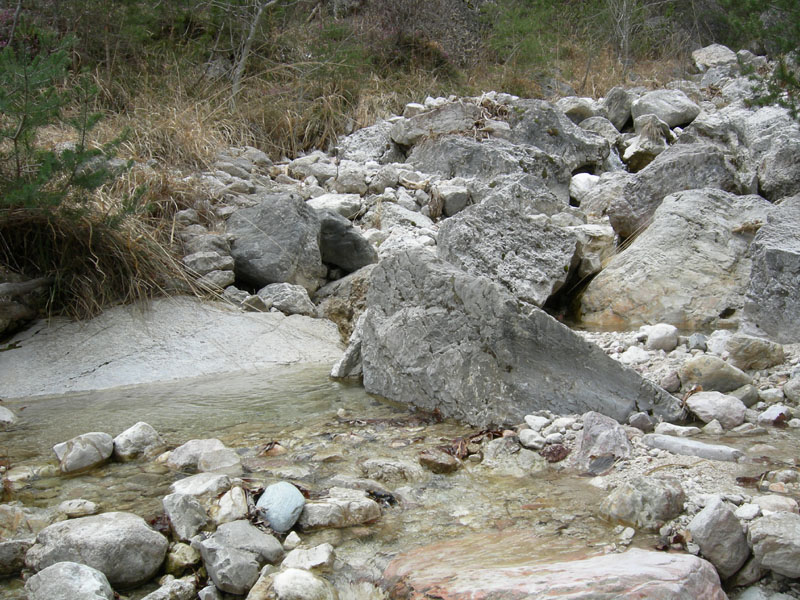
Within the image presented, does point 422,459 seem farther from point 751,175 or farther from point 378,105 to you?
point 378,105

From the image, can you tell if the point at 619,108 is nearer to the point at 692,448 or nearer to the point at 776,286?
the point at 776,286

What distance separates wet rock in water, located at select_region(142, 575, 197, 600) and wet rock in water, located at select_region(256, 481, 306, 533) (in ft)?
0.94

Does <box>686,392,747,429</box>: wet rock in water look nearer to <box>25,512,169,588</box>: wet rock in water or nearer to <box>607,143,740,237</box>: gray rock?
<box>25,512,169,588</box>: wet rock in water

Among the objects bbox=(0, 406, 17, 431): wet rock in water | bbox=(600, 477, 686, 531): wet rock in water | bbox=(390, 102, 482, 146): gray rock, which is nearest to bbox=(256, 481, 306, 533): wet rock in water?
bbox=(600, 477, 686, 531): wet rock in water

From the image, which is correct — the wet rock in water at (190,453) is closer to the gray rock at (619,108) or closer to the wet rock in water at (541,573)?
the wet rock in water at (541,573)

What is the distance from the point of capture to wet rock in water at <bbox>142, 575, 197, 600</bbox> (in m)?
1.59

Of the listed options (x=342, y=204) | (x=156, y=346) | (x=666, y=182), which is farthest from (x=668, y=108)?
(x=156, y=346)

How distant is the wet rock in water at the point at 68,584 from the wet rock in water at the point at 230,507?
Answer: 1.23ft

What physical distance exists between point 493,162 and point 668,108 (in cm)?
287

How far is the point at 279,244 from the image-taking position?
491 centimetres

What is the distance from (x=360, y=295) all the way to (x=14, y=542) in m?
3.16

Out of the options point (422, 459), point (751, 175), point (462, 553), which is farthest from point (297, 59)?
point (462, 553)

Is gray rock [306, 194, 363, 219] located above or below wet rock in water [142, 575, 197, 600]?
above

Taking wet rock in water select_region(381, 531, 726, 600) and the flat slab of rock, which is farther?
the flat slab of rock
